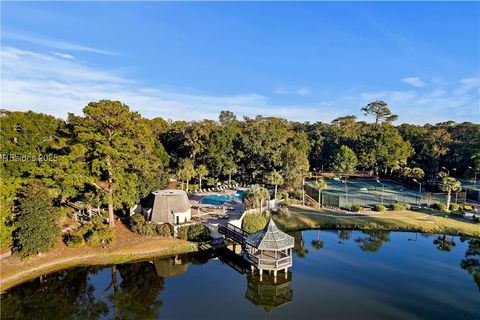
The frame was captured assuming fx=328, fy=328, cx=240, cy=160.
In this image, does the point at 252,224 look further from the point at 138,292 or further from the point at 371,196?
the point at 371,196

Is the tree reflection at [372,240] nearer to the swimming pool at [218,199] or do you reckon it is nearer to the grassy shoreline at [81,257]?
the swimming pool at [218,199]

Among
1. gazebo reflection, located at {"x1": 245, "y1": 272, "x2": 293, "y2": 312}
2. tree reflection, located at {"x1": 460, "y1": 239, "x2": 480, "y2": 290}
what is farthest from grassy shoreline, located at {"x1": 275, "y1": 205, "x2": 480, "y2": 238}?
gazebo reflection, located at {"x1": 245, "y1": 272, "x2": 293, "y2": 312}

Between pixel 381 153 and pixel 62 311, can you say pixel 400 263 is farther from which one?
pixel 381 153

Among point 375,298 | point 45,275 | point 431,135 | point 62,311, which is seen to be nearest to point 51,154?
point 45,275

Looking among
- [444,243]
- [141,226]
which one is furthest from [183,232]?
[444,243]

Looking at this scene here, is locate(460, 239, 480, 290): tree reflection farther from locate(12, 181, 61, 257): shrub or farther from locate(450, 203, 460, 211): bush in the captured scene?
locate(12, 181, 61, 257): shrub

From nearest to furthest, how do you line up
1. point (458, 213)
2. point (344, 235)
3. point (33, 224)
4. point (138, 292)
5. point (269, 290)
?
point (138, 292)
point (269, 290)
point (33, 224)
point (344, 235)
point (458, 213)

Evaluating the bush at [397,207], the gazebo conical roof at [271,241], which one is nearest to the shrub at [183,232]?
the gazebo conical roof at [271,241]
